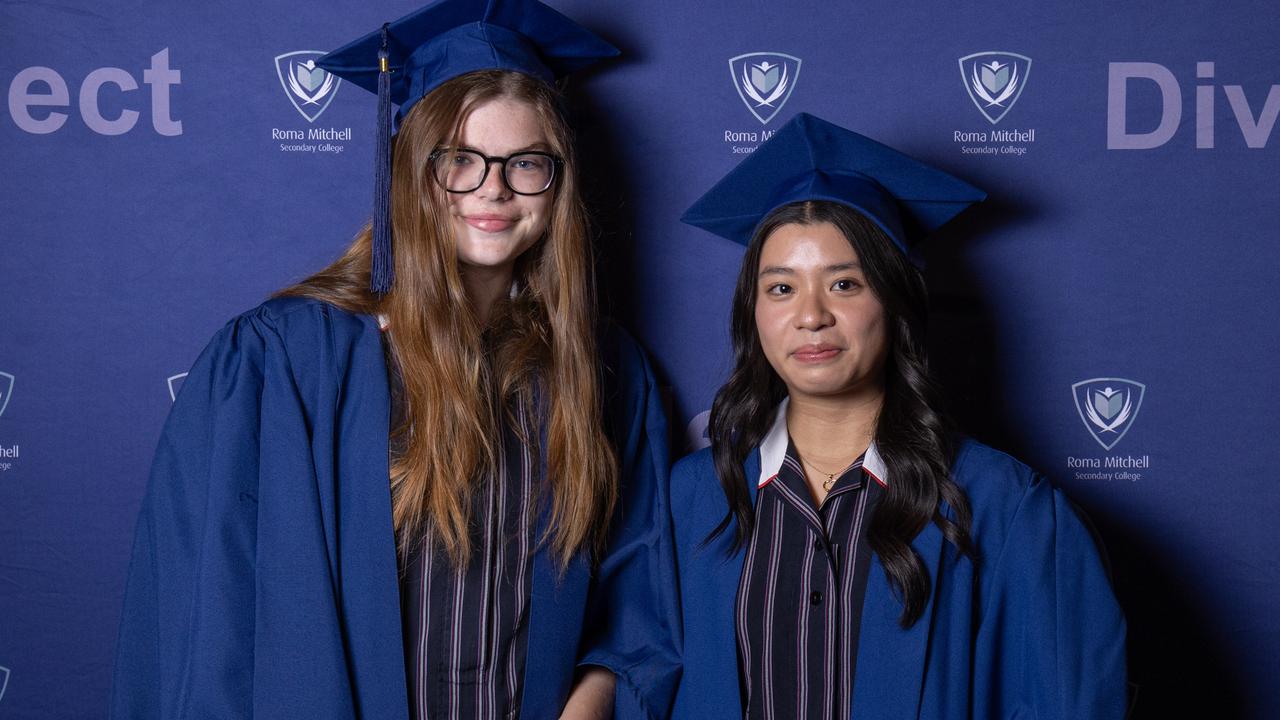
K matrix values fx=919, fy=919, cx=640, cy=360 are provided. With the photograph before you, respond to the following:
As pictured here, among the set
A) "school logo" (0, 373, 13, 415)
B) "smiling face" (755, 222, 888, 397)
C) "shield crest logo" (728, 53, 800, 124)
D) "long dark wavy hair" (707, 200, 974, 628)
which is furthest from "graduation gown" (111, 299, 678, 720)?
"shield crest logo" (728, 53, 800, 124)

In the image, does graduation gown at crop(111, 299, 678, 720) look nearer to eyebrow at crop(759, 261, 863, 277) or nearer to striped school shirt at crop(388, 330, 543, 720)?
striped school shirt at crop(388, 330, 543, 720)

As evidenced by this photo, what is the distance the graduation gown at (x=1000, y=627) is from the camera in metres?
1.50

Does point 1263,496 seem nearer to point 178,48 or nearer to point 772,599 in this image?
point 772,599

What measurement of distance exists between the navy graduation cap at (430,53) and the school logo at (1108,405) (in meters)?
1.36

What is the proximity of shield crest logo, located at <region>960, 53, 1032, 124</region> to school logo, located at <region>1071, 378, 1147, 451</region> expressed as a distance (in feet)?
2.14

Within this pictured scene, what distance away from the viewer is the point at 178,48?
2.00 m

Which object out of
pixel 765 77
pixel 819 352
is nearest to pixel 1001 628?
pixel 819 352

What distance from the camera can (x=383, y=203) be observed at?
160cm

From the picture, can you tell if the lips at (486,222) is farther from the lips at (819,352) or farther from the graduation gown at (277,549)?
the lips at (819,352)

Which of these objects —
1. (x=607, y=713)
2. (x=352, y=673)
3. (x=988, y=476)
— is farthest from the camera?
(x=607, y=713)

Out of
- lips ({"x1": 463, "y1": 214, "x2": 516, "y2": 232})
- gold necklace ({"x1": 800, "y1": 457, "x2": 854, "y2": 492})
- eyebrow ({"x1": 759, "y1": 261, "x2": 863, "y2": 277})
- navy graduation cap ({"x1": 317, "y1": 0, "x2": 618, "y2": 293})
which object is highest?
navy graduation cap ({"x1": 317, "y1": 0, "x2": 618, "y2": 293})

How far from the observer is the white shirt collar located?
1.62 metres

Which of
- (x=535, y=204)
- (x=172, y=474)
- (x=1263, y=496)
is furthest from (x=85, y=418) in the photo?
(x=1263, y=496)

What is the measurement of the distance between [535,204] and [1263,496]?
69.3 inches
